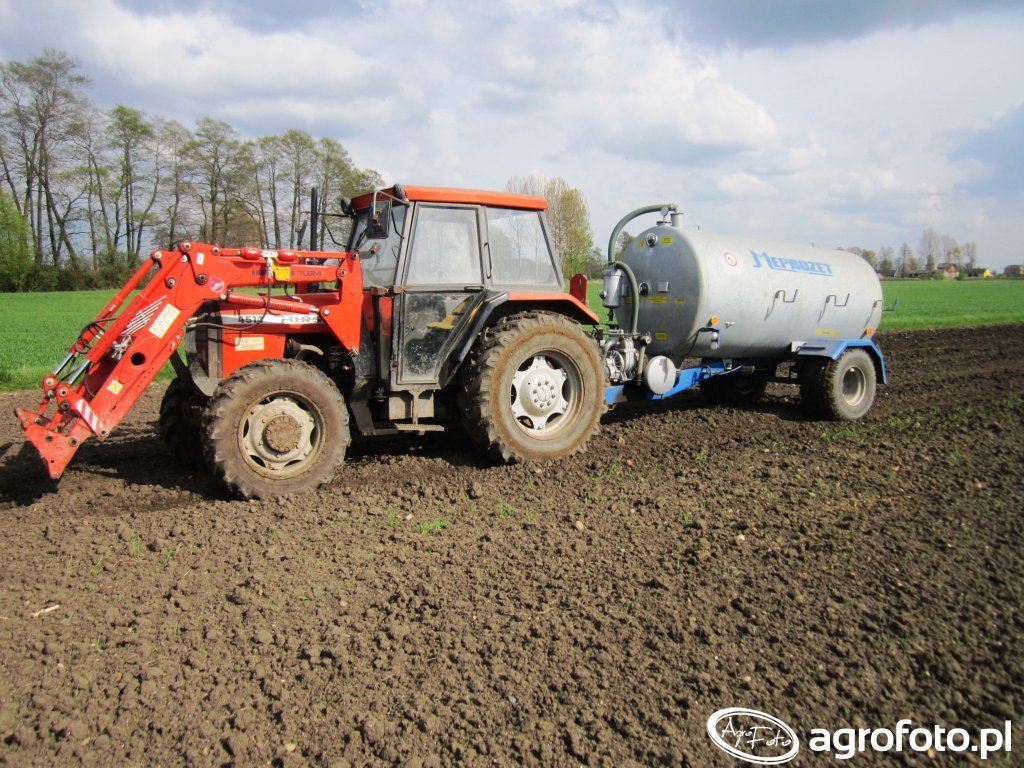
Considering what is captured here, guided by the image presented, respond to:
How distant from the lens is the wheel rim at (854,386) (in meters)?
8.38

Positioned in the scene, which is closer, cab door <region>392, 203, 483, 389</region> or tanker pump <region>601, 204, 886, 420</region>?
cab door <region>392, 203, 483, 389</region>

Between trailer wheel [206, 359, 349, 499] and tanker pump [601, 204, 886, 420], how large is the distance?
2892 millimetres

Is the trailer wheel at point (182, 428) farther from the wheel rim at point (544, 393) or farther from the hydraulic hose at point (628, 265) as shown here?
the hydraulic hose at point (628, 265)

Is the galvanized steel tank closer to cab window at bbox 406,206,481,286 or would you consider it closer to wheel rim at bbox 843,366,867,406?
wheel rim at bbox 843,366,867,406

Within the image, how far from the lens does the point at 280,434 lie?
16.8 ft

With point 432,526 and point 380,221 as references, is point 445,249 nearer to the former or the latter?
point 380,221

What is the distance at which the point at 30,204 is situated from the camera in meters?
42.2

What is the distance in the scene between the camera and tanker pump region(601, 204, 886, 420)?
284 inches

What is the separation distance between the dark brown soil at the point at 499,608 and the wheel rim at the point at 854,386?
232cm

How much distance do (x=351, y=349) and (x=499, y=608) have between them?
2.72 m

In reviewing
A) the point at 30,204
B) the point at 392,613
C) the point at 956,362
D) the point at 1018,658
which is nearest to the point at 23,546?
the point at 392,613

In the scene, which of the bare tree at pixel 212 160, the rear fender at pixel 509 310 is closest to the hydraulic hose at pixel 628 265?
the rear fender at pixel 509 310

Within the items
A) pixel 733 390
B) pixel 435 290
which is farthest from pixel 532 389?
pixel 733 390

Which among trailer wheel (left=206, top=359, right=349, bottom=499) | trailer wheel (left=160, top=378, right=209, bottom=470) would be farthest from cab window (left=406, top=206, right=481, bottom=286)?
trailer wheel (left=160, top=378, right=209, bottom=470)
